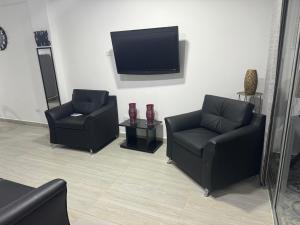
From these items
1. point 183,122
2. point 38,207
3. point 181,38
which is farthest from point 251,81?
point 38,207

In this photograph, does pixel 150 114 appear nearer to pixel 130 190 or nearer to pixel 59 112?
pixel 130 190

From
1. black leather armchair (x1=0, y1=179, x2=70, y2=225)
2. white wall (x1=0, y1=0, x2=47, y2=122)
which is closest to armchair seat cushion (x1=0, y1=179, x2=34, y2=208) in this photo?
black leather armchair (x1=0, y1=179, x2=70, y2=225)

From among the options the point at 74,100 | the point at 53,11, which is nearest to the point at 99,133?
the point at 74,100

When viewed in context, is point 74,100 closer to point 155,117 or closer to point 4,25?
point 155,117

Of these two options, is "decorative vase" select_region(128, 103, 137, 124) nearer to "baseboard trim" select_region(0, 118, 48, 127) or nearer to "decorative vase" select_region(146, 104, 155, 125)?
"decorative vase" select_region(146, 104, 155, 125)

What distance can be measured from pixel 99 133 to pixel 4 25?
113 inches

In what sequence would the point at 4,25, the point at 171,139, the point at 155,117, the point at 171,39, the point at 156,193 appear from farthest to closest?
the point at 4,25 → the point at 155,117 → the point at 171,39 → the point at 171,139 → the point at 156,193

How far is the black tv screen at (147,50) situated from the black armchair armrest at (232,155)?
1338 millimetres

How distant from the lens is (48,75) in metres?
4.11

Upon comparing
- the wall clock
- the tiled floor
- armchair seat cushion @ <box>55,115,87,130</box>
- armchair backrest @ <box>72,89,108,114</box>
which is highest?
the wall clock

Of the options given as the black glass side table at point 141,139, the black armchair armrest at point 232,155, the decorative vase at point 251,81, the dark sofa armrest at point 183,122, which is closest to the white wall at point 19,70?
the black glass side table at point 141,139

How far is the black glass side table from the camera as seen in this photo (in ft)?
11.1

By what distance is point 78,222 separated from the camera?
2123 millimetres

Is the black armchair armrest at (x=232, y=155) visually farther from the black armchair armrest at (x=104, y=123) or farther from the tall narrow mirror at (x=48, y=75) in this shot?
the tall narrow mirror at (x=48, y=75)
